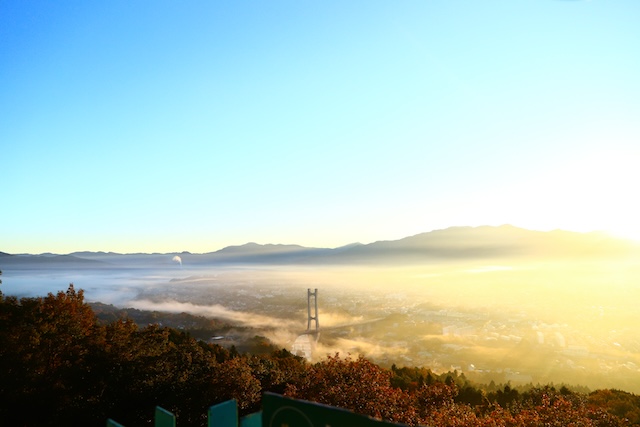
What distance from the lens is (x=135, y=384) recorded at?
48.2 ft

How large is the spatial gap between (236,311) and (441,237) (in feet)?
200

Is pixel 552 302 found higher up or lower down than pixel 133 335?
lower down

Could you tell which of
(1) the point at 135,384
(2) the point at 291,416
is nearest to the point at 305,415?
(2) the point at 291,416

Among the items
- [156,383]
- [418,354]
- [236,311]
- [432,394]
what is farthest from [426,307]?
[156,383]

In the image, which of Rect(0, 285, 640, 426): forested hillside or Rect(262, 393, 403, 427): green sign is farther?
Rect(0, 285, 640, 426): forested hillside

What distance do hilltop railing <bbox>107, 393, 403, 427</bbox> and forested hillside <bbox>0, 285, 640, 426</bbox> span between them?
12.1m

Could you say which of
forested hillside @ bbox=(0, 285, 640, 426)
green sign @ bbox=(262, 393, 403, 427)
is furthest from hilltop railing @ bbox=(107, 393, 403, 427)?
forested hillside @ bbox=(0, 285, 640, 426)

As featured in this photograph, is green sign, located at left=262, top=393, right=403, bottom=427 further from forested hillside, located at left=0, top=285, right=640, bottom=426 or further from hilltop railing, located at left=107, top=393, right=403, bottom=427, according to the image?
forested hillside, located at left=0, top=285, right=640, bottom=426

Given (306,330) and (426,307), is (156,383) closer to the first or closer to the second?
(306,330)

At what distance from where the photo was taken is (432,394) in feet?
58.6

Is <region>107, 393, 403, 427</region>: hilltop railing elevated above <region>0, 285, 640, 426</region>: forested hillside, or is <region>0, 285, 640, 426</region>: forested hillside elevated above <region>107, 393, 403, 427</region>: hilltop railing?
<region>107, 393, 403, 427</region>: hilltop railing

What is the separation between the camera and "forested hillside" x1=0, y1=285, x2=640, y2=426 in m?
13.3

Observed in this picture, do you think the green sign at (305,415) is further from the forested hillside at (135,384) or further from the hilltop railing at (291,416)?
the forested hillside at (135,384)

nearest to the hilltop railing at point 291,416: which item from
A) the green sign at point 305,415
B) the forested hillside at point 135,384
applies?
the green sign at point 305,415
